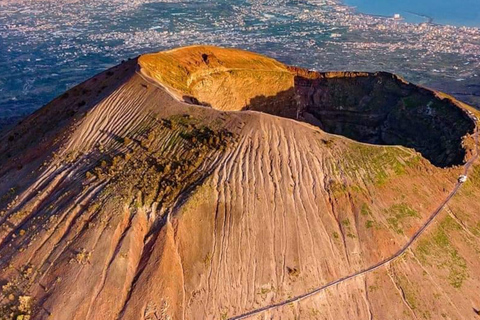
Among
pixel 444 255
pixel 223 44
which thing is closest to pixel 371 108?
pixel 444 255

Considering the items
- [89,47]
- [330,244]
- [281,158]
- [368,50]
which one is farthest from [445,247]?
[89,47]

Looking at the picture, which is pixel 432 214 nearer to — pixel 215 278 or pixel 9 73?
pixel 215 278

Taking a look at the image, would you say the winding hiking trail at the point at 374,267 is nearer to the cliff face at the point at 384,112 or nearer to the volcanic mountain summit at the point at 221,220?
the volcanic mountain summit at the point at 221,220

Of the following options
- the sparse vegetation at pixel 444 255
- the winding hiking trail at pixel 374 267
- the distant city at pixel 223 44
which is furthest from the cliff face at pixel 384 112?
the distant city at pixel 223 44

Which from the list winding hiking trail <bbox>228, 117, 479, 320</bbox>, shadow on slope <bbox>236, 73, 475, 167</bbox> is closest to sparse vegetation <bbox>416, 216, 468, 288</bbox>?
winding hiking trail <bbox>228, 117, 479, 320</bbox>

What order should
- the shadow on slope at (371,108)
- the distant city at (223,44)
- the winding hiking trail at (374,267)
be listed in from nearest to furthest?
the winding hiking trail at (374,267), the shadow on slope at (371,108), the distant city at (223,44)

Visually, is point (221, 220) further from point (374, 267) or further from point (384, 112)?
point (384, 112)
